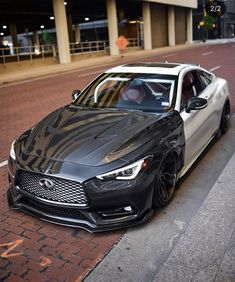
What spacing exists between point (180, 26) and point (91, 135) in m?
53.0

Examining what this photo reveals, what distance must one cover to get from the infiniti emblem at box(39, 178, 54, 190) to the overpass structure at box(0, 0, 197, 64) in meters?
25.6

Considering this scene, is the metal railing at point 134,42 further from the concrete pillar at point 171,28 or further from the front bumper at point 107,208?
the front bumper at point 107,208

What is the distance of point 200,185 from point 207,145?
120cm

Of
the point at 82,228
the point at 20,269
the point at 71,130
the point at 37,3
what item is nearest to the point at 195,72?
the point at 71,130

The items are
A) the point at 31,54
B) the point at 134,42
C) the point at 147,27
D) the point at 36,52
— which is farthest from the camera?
the point at 134,42

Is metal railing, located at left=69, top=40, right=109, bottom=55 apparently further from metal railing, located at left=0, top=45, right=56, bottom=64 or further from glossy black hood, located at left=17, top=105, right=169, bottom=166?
glossy black hood, located at left=17, top=105, right=169, bottom=166

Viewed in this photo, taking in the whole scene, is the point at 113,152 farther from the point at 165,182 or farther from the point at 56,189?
the point at 165,182

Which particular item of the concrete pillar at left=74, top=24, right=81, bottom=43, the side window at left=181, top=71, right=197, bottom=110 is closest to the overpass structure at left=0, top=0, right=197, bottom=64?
the concrete pillar at left=74, top=24, right=81, bottom=43

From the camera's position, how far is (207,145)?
584 centimetres

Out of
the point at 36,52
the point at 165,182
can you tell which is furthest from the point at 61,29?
the point at 165,182

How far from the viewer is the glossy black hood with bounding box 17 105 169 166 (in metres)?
3.69

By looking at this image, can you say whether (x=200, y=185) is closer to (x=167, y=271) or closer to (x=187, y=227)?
(x=187, y=227)

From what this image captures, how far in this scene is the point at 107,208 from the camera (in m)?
3.55

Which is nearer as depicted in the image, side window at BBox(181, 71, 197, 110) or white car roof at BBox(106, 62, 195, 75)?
side window at BBox(181, 71, 197, 110)
